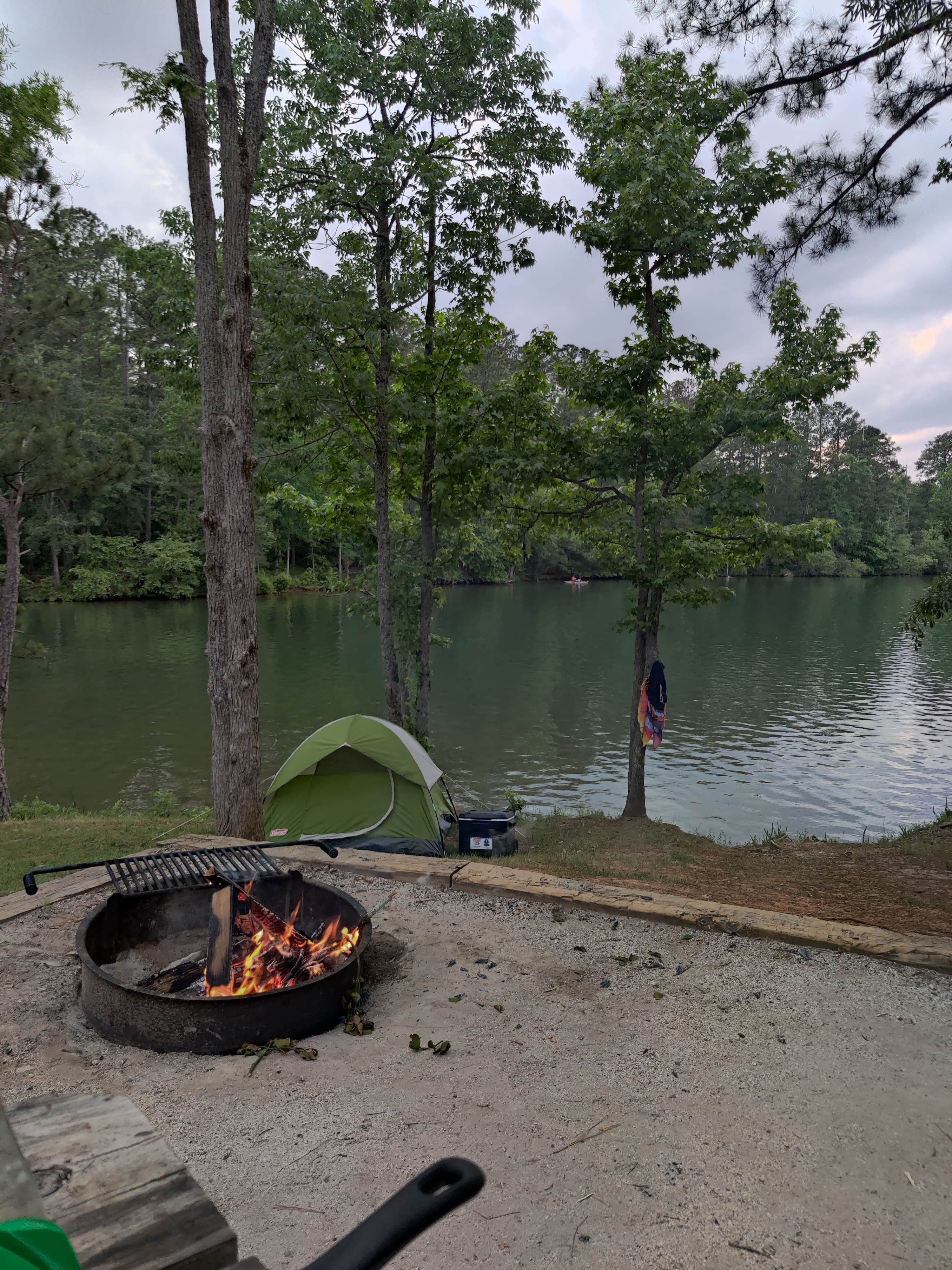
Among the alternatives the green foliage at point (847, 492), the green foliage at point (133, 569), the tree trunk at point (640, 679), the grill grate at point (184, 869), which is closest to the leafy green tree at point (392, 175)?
the tree trunk at point (640, 679)

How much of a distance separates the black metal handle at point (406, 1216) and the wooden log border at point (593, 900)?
4126 mm

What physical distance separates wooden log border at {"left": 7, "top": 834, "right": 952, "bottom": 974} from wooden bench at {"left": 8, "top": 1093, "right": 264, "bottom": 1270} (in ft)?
11.8

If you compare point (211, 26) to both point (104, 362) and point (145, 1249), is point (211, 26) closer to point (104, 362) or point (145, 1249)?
point (145, 1249)

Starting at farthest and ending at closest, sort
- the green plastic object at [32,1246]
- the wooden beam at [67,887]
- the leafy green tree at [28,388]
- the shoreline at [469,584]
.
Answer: the shoreline at [469,584] < the leafy green tree at [28,388] < the wooden beam at [67,887] < the green plastic object at [32,1246]

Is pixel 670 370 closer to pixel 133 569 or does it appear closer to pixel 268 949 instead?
pixel 268 949

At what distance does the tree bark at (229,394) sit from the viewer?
631 centimetres

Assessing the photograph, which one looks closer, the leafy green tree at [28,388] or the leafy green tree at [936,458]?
the leafy green tree at [28,388]

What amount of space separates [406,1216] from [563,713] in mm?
19575

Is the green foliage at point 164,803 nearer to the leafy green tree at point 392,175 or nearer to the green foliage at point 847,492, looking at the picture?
the leafy green tree at point 392,175

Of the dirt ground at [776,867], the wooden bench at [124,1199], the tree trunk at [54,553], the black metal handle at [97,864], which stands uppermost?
the tree trunk at [54,553]

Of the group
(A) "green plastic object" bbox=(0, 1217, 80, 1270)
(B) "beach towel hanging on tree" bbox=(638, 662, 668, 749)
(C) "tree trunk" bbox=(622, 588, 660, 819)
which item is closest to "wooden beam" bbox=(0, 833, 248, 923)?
(A) "green plastic object" bbox=(0, 1217, 80, 1270)

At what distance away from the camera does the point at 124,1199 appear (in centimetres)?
140

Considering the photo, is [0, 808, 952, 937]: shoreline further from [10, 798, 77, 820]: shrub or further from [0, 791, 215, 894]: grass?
[10, 798, 77, 820]: shrub

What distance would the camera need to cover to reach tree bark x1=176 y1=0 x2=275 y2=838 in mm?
6312
